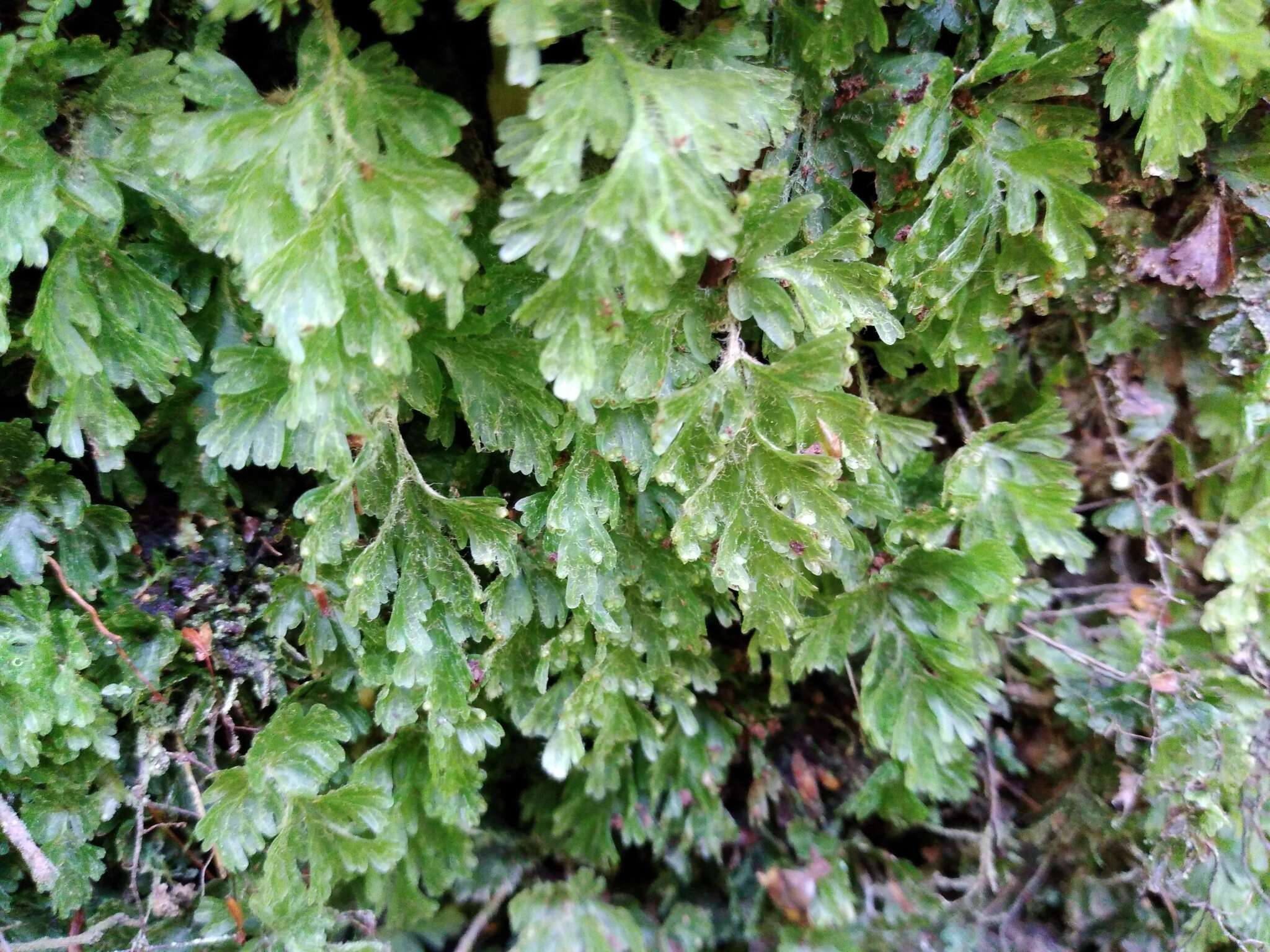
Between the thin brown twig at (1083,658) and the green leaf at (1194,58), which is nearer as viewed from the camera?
the green leaf at (1194,58)

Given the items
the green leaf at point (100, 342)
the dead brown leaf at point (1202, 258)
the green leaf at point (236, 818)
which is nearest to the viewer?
the green leaf at point (100, 342)

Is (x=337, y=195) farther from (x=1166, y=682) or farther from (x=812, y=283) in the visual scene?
(x=1166, y=682)

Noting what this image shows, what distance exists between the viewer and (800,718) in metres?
1.54

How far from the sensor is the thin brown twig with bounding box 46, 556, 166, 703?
998 mm

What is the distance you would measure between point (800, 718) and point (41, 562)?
4.35ft

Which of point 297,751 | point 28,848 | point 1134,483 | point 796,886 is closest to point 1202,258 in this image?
point 1134,483

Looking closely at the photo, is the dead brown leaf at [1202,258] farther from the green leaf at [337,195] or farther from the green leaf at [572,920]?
the green leaf at [572,920]

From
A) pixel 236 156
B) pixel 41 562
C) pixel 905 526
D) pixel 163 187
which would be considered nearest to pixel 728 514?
pixel 905 526

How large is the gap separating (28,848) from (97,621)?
0.29 metres

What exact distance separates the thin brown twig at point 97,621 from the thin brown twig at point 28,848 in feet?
0.67

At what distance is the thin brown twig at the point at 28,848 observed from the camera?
94cm

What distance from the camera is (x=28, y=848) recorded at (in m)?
0.95

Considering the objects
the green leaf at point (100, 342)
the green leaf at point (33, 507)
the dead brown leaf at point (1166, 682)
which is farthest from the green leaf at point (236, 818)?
the dead brown leaf at point (1166, 682)

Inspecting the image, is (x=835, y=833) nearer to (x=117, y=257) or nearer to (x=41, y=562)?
(x=41, y=562)
